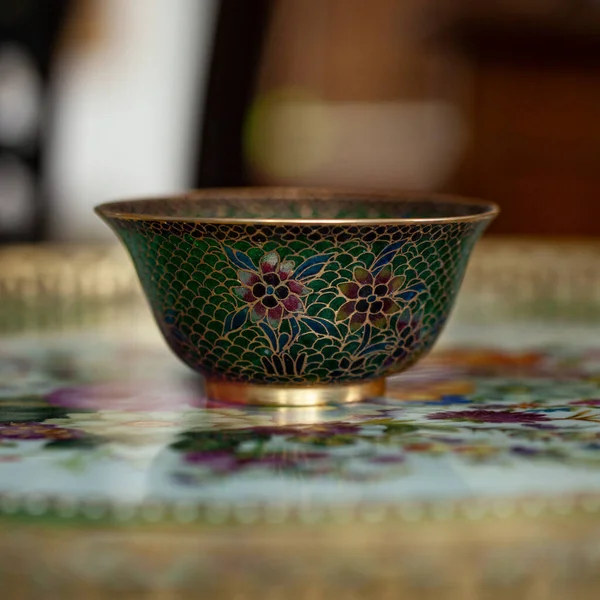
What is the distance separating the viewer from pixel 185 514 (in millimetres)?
354

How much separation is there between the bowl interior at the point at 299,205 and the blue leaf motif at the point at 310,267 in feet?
0.57

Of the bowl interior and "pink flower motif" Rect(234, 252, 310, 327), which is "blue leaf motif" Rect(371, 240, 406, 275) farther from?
the bowl interior

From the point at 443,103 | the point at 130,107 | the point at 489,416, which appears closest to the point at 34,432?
the point at 489,416

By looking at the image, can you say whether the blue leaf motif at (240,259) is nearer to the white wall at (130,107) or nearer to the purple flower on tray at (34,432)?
the purple flower on tray at (34,432)

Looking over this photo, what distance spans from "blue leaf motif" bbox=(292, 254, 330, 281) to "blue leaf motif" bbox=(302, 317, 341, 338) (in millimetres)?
22

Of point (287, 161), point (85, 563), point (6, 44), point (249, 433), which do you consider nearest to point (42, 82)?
point (6, 44)

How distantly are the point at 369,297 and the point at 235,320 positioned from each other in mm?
69

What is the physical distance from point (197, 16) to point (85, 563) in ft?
4.18

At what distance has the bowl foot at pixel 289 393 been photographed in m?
0.51

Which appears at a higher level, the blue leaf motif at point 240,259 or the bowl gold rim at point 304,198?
the bowl gold rim at point 304,198

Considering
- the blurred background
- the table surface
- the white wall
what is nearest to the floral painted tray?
the table surface

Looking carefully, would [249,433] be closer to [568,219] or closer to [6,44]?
[6,44]

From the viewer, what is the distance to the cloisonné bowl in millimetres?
471

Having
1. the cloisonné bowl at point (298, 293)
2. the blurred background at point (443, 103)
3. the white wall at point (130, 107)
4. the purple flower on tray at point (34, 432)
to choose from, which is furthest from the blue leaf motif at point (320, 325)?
the blurred background at point (443, 103)
